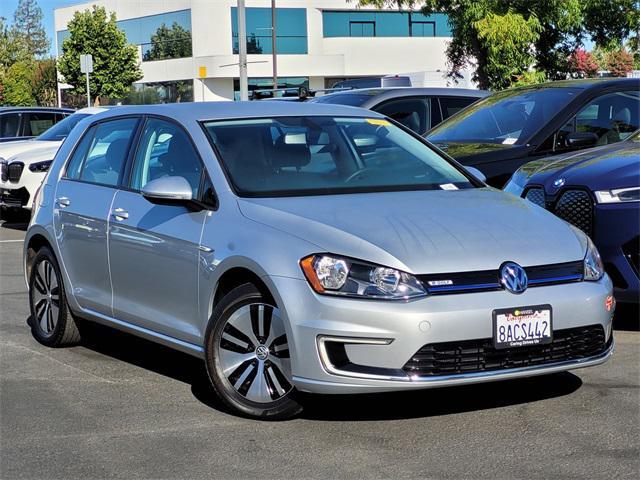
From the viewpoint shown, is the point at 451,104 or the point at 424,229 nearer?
the point at 424,229

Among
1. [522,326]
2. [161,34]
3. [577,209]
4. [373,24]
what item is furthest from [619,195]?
[161,34]

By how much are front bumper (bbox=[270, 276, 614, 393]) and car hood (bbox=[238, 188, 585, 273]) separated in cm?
18

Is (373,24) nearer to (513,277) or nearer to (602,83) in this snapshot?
(602,83)

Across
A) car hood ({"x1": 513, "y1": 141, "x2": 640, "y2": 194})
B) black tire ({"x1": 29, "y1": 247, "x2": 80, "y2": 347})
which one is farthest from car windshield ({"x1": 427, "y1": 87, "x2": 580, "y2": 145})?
black tire ({"x1": 29, "y1": 247, "x2": 80, "y2": 347})

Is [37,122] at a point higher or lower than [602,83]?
lower

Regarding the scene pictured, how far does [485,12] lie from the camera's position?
3167cm

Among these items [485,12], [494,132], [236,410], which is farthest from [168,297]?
[485,12]

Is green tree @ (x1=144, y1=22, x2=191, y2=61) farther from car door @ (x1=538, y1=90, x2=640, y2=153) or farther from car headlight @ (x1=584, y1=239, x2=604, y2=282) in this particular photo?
car headlight @ (x1=584, y1=239, x2=604, y2=282)

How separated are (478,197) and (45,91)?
75285 millimetres

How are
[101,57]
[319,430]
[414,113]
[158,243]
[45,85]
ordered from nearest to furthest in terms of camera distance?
[319,430] → [158,243] → [414,113] → [101,57] → [45,85]

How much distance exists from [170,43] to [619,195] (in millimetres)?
57568

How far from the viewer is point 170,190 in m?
5.55

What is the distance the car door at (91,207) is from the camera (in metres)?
6.39

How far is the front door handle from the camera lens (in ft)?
20.1
